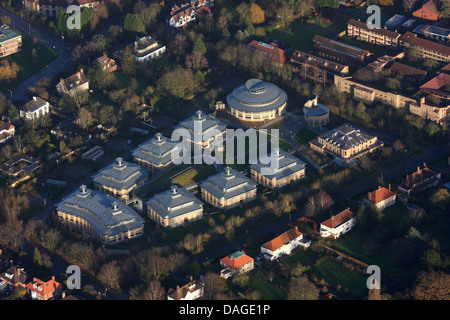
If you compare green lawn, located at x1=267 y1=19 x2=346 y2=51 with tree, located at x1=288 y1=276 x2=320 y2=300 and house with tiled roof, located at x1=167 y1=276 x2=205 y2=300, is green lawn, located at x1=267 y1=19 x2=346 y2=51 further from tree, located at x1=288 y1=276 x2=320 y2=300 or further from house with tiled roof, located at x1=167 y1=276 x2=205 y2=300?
house with tiled roof, located at x1=167 y1=276 x2=205 y2=300

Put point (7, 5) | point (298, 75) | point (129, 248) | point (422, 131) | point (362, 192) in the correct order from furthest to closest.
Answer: point (7, 5) < point (298, 75) < point (422, 131) < point (362, 192) < point (129, 248)

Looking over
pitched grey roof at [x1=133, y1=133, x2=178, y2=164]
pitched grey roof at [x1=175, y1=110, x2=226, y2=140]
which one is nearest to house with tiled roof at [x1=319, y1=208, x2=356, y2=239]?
pitched grey roof at [x1=133, y1=133, x2=178, y2=164]

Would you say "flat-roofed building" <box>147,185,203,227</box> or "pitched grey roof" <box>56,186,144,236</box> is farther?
"flat-roofed building" <box>147,185,203,227</box>

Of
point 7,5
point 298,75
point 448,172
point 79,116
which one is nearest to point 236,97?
point 298,75

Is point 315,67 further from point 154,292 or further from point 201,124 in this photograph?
point 154,292

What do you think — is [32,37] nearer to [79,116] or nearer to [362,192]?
[79,116]
